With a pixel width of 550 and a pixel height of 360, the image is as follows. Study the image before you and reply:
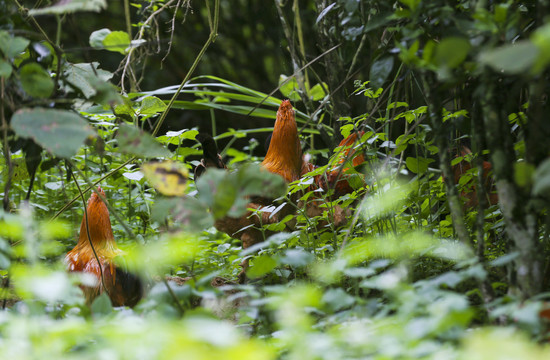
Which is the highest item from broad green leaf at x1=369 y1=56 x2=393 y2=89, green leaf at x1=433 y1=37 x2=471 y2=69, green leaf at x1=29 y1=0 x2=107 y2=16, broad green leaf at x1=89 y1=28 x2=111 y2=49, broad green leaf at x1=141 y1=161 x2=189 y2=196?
→ broad green leaf at x1=89 y1=28 x2=111 y2=49

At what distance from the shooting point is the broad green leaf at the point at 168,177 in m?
0.96

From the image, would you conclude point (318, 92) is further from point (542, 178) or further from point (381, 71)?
point (542, 178)

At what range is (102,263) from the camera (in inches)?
68.6

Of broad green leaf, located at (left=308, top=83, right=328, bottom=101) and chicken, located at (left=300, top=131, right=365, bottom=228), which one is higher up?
broad green leaf, located at (left=308, top=83, right=328, bottom=101)

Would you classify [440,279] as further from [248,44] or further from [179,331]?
[248,44]

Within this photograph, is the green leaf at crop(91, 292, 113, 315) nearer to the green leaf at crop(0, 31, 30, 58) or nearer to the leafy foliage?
the leafy foliage

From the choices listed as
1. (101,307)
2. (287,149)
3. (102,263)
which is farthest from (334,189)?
(101,307)

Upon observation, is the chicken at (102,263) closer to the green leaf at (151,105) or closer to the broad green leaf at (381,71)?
the green leaf at (151,105)

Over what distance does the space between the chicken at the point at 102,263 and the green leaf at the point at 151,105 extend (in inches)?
16.2

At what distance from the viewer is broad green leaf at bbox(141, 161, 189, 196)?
956mm

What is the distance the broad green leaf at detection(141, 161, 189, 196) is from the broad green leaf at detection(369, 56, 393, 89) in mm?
417

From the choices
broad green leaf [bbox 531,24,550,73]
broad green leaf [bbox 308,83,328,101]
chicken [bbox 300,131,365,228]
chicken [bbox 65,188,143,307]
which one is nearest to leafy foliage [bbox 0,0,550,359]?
broad green leaf [bbox 531,24,550,73]

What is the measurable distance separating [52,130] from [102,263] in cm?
95

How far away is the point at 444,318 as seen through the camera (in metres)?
0.69
